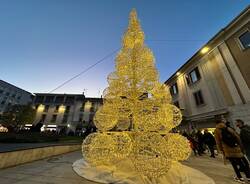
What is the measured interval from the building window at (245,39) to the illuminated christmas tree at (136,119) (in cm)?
922

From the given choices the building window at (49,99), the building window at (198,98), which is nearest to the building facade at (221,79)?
the building window at (198,98)

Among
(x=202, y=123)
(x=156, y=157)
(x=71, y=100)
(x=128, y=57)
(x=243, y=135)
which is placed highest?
(x=71, y=100)

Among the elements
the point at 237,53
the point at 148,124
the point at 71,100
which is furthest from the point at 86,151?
the point at 71,100

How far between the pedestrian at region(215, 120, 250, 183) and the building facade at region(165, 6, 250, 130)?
6.86m

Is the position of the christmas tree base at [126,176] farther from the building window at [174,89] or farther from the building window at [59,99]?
the building window at [59,99]

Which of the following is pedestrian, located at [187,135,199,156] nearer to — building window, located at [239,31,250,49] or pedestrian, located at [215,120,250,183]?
pedestrian, located at [215,120,250,183]

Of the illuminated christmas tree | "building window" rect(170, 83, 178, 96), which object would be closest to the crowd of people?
the illuminated christmas tree

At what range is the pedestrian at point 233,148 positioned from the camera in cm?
348

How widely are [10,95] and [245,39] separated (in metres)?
47.0

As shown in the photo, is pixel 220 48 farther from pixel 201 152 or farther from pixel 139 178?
pixel 139 178

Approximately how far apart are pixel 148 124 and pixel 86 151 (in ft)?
6.41

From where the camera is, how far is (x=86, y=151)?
372 cm

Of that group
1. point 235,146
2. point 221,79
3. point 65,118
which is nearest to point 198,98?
point 221,79

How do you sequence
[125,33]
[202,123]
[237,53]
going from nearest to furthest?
[125,33]
[237,53]
[202,123]
